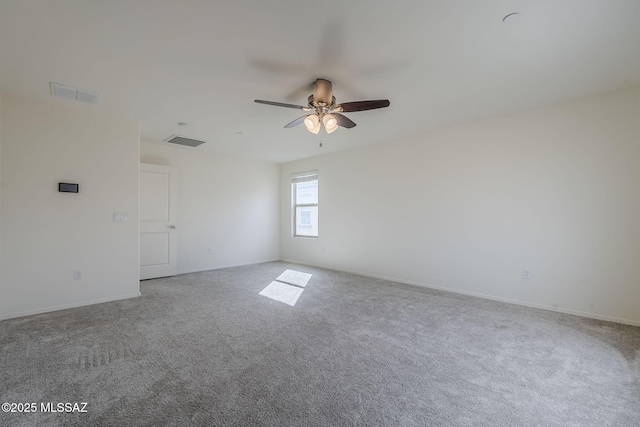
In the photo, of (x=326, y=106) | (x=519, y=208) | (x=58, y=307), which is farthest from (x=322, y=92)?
(x=58, y=307)

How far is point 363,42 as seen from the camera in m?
2.15

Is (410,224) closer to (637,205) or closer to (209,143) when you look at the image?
(637,205)

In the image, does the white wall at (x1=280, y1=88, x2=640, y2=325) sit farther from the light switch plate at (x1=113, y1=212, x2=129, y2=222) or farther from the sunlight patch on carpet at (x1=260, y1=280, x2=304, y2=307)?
the light switch plate at (x1=113, y1=212, x2=129, y2=222)

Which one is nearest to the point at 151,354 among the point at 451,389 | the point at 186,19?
the point at 451,389

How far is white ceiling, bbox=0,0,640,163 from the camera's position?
183 cm

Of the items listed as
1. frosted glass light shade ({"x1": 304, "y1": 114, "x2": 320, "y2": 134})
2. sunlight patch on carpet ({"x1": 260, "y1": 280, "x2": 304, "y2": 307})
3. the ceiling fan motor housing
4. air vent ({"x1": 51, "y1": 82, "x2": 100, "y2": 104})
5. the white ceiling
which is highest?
A: the white ceiling

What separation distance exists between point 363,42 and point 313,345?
2.50 metres

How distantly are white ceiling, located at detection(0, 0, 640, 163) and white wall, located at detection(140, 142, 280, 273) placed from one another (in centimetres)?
198

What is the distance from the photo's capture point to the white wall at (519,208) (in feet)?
9.64

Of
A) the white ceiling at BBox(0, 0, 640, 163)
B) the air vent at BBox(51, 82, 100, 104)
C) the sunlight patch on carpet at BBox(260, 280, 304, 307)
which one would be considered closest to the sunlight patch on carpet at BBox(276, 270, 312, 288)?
the sunlight patch on carpet at BBox(260, 280, 304, 307)

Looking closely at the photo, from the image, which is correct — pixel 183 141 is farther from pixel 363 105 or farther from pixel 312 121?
pixel 363 105

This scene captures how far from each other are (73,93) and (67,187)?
1.11m

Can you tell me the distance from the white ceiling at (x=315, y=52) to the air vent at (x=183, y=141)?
1.10 m

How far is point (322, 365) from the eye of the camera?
209 cm
